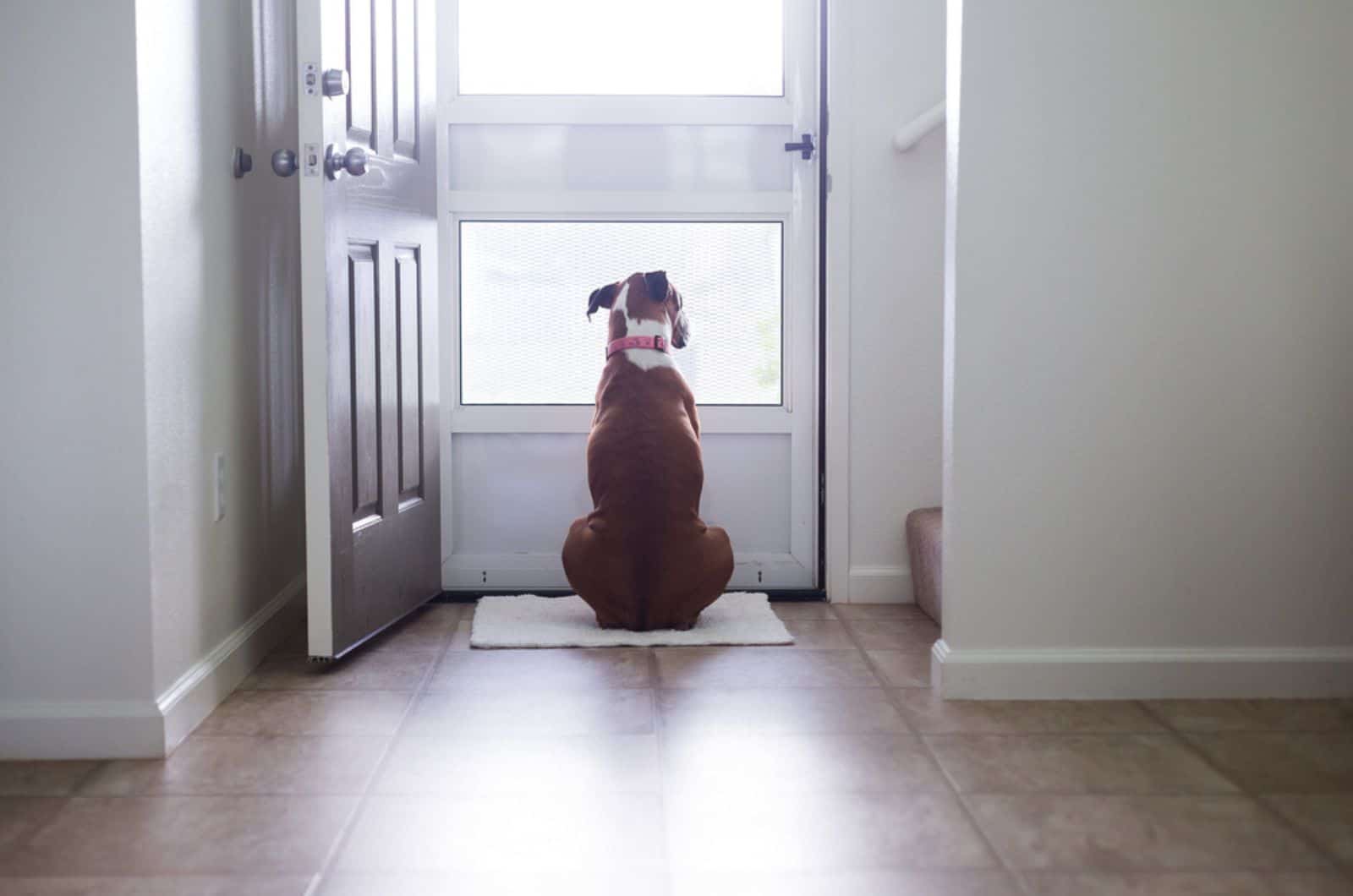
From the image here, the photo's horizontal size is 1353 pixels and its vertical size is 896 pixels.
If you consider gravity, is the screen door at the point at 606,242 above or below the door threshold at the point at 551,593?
above

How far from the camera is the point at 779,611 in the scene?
125 inches

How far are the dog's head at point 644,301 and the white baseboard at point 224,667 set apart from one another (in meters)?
0.98

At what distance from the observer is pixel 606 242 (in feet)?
10.8

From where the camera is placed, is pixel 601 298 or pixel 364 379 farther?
pixel 601 298

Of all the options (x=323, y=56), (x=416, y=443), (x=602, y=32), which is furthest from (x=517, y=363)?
(x=323, y=56)

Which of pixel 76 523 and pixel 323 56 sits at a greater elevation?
pixel 323 56

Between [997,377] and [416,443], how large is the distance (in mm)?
1399

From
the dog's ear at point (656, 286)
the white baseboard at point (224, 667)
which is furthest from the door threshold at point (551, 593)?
the dog's ear at point (656, 286)

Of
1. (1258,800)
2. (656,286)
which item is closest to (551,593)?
(656,286)

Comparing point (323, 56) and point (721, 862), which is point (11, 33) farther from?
point (721, 862)

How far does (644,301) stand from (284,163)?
885mm

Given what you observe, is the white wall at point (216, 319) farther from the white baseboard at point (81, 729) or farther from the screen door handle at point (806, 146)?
the screen door handle at point (806, 146)

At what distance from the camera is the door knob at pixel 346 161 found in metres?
2.44

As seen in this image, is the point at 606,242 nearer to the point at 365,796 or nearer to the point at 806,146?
the point at 806,146
